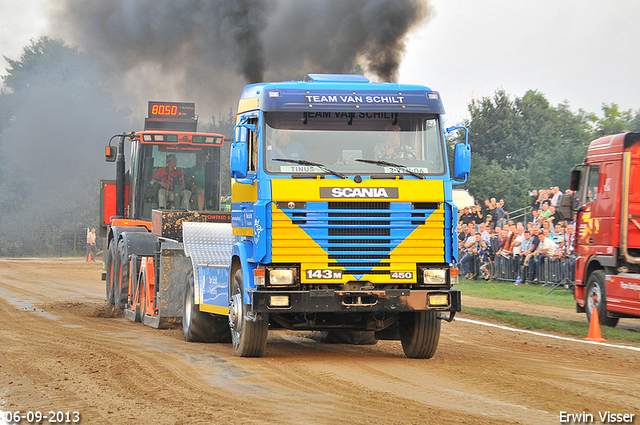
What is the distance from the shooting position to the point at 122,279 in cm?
1678

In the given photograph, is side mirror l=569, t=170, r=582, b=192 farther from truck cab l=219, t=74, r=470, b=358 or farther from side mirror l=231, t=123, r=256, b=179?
side mirror l=231, t=123, r=256, b=179

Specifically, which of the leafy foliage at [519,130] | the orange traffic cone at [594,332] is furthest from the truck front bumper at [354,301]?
the leafy foliage at [519,130]

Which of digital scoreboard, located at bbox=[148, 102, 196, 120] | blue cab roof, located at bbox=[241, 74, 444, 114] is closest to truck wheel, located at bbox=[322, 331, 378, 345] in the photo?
blue cab roof, located at bbox=[241, 74, 444, 114]

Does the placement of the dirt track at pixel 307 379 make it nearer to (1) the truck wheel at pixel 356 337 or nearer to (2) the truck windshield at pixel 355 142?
(1) the truck wheel at pixel 356 337

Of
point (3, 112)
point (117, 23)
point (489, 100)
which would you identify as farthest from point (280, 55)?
point (3, 112)

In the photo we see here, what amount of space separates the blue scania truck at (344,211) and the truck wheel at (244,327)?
16mm

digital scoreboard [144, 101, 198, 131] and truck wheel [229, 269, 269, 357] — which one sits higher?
digital scoreboard [144, 101, 198, 131]

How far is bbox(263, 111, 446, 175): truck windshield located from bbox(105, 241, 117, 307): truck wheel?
8848 millimetres

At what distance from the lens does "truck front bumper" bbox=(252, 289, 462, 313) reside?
948cm

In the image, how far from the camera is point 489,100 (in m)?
52.9

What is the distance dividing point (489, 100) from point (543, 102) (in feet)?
17.9

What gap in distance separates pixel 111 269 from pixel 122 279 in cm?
152

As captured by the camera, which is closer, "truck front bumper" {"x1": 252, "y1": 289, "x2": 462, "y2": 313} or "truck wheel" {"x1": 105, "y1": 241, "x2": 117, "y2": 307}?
"truck front bumper" {"x1": 252, "y1": 289, "x2": 462, "y2": 313}

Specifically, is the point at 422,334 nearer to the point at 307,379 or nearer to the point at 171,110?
the point at 307,379
